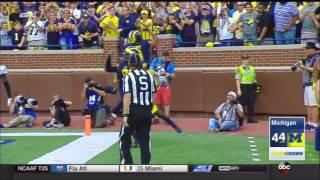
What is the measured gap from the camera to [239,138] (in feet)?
31.8

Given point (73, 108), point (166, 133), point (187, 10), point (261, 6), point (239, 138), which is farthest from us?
point (73, 108)

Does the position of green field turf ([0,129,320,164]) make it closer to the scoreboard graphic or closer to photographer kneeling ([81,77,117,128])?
the scoreboard graphic

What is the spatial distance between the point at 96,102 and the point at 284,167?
21.7ft

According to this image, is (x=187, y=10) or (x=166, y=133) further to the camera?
(x=187, y=10)

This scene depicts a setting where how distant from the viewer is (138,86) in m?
7.18

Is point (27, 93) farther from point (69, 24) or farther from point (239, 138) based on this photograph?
point (239, 138)

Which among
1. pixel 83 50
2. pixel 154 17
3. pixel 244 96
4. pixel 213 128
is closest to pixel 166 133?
pixel 213 128

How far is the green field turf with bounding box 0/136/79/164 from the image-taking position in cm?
771

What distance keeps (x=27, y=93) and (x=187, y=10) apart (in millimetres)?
3827

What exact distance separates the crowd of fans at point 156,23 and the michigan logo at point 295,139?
5602 millimetres

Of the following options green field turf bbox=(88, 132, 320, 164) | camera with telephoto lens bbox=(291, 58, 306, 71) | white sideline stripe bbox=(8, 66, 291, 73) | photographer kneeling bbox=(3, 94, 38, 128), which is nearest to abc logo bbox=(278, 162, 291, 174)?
green field turf bbox=(88, 132, 320, 164)

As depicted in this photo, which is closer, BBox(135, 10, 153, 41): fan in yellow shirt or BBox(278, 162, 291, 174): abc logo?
BBox(278, 162, 291, 174): abc logo

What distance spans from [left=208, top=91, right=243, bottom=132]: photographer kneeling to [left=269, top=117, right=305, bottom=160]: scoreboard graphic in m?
4.87

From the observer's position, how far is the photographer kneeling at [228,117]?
10641 millimetres
